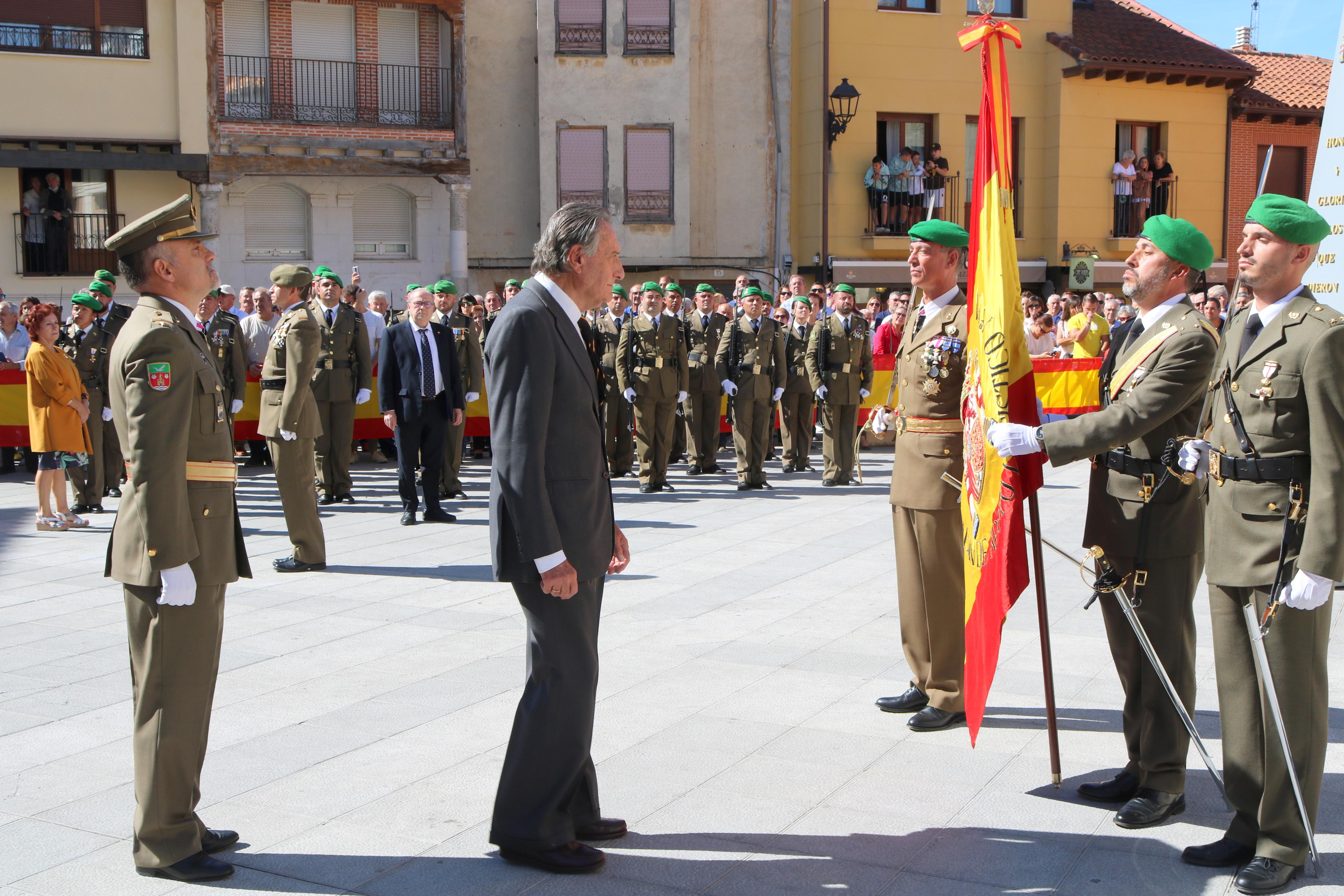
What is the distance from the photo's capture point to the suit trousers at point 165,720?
3.84m

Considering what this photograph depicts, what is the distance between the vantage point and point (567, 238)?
401 centimetres

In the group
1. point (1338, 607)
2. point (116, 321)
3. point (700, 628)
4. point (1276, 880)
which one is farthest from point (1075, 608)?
point (116, 321)

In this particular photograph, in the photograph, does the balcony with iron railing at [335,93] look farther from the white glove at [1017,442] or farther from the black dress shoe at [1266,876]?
the black dress shoe at [1266,876]

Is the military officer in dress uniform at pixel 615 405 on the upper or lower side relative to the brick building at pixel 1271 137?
lower

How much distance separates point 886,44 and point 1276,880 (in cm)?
2383

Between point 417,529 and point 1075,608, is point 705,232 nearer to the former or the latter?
point 417,529

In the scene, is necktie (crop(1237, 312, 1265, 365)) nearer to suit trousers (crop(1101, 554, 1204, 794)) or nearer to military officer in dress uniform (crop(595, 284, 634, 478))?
suit trousers (crop(1101, 554, 1204, 794))

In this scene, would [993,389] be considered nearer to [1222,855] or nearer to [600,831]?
[1222,855]

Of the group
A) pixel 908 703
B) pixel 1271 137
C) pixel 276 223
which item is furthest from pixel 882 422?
pixel 1271 137

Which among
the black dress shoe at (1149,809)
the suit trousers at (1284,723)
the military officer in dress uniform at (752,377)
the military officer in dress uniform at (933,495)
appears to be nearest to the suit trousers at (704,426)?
the military officer in dress uniform at (752,377)

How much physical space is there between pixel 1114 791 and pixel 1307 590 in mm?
1199

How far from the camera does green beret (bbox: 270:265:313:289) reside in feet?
31.4

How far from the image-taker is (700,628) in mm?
7051

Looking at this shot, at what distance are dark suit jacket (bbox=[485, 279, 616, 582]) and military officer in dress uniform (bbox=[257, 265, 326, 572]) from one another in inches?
202
